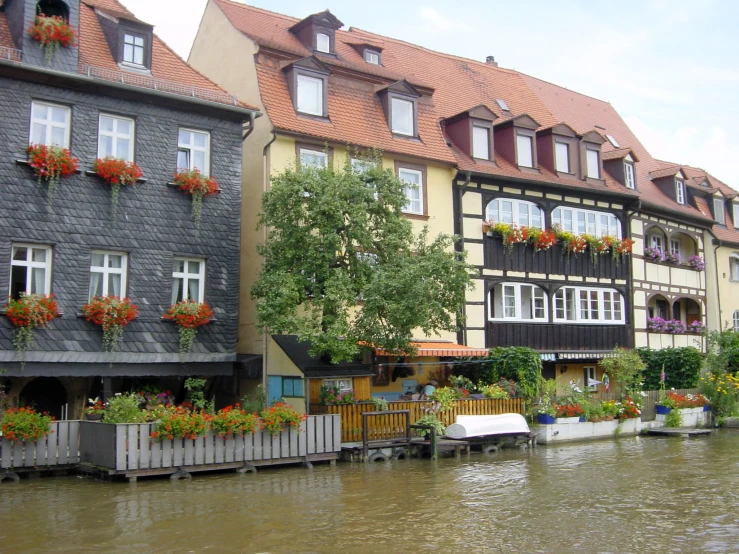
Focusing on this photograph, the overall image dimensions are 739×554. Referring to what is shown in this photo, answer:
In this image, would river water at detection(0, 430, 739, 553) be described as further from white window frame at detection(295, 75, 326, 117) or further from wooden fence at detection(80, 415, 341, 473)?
white window frame at detection(295, 75, 326, 117)

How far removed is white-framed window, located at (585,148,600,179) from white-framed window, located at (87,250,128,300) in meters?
17.2

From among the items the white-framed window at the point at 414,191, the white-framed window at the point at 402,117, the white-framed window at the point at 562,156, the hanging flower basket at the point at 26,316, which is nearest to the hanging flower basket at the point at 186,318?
the hanging flower basket at the point at 26,316

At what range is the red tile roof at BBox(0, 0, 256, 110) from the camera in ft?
63.5

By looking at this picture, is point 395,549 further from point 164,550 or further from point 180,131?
point 180,131

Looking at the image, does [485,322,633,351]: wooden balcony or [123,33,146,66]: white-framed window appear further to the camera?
[485,322,633,351]: wooden balcony

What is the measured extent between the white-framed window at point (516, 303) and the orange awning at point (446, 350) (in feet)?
7.89

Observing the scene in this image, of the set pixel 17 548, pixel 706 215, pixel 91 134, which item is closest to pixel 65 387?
pixel 91 134

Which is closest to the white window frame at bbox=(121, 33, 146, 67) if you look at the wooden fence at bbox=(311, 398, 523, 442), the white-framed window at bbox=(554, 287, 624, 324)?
the wooden fence at bbox=(311, 398, 523, 442)

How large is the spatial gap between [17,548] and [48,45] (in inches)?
468

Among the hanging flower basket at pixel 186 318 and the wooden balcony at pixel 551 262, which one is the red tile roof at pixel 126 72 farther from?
the wooden balcony at pixel 551 262

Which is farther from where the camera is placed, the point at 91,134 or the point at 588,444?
the point at 588,444

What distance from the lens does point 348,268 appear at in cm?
1989

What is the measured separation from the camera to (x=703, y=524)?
38.5 ft

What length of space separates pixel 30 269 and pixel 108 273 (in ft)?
5.51
